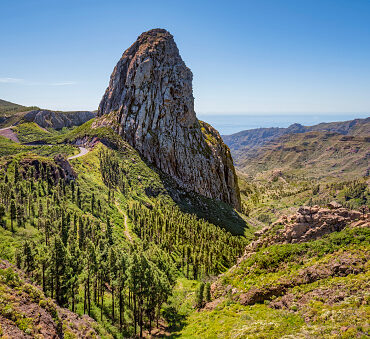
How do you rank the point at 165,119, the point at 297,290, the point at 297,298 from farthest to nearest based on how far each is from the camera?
the point at 165,119, the point at 297,290, the point at 297,298

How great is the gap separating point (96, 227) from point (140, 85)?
129098mm

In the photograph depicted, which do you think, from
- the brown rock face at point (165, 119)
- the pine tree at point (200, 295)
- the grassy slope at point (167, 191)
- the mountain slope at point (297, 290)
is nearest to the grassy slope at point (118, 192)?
the grassy slope at point (167, 191)

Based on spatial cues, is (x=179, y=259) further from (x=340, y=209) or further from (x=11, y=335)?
(x=11, y=335)

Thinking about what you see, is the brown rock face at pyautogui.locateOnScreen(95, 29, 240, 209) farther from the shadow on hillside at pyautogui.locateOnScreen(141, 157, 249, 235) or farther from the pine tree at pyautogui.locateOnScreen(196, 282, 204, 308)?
the pine tree at pyautogui.locateOnScreen(196, 282, 204, 308)

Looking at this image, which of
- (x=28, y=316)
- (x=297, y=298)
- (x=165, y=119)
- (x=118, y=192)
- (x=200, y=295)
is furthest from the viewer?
(x=165, y=119)

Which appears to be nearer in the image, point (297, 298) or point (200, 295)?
point (297, 298)

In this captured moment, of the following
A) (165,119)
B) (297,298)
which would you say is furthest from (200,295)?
(165,119)

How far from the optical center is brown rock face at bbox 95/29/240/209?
172625 millimetres

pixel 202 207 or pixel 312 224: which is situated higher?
pixel 312 224

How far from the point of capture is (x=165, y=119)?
175250mm

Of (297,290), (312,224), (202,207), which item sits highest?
(312,224)

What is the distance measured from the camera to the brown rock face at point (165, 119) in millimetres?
172625

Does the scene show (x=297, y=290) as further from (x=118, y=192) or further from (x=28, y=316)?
(x=118, y=192)

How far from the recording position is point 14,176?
8481 cm
